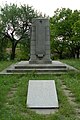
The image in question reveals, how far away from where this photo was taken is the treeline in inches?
1307

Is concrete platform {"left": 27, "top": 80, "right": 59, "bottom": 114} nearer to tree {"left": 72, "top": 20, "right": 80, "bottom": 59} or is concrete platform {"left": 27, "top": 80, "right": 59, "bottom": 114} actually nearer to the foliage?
tree {"left": 72, "top": 20, "right": 80, "bottom": 59}

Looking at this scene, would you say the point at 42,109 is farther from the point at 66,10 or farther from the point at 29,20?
the point at 66,10

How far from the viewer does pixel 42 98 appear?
628 cm

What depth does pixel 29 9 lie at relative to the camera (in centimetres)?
3397

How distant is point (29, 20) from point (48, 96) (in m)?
27.3

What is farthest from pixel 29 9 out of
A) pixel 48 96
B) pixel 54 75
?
pixel 48 96

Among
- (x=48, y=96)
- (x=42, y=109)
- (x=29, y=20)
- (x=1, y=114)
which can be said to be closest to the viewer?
(x=1, y=114)

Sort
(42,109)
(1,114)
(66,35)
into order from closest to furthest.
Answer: (1,114) → (42,109) → (66,35)

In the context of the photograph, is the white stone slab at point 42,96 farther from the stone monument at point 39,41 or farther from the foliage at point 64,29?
the foliage at point 64,29

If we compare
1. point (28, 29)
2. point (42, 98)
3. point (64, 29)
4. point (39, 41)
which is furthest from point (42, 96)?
point (64, 29)

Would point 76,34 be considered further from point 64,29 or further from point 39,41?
point 39,41

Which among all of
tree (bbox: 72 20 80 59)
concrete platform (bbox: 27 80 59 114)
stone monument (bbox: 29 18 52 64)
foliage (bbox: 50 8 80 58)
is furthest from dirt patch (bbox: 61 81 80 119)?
foliage (bbox: 50 8 80 58)

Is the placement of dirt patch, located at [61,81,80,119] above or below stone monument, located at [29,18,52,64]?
below

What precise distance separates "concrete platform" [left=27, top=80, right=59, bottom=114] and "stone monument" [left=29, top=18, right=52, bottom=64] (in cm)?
906
